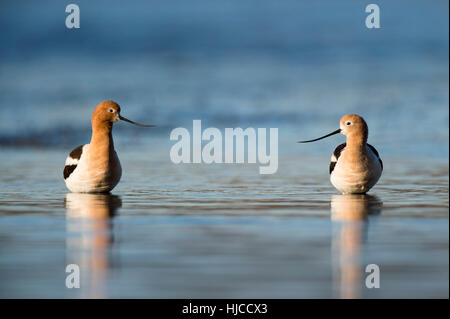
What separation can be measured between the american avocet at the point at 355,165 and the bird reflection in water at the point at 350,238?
112mm

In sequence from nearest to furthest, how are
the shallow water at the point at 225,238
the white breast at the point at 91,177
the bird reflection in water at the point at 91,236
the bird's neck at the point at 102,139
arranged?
1. the shallow water at the point at 225,238
2. the bird reflection in water at the point at 91,236
3. the white breast at the point at 91,177
4. the bird's neck at the point at 102,139

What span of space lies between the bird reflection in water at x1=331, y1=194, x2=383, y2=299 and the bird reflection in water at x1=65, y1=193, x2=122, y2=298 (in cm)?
136

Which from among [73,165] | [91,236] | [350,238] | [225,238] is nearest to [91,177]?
[73,165]

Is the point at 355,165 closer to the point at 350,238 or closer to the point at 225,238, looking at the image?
the point at 350,238

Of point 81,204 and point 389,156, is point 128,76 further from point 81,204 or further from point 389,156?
point 81,204

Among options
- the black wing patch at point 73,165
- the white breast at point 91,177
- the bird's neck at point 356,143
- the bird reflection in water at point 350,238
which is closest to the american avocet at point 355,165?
the bird's neck at point 356,143

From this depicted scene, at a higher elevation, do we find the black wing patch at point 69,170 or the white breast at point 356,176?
the black wing patch at point 69,170

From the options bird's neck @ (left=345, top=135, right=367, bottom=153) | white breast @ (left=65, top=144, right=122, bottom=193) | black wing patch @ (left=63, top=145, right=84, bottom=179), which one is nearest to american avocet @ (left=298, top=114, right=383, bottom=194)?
bird's neck @ (left=345, top=135, right=367, bottom=153)

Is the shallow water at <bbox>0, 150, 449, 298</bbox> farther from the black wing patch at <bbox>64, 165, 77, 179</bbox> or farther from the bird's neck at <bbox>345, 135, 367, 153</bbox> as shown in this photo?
the bird's neck at <bbox>345, 135, 367, 153</bbox>

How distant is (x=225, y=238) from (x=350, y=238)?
0.87 metres

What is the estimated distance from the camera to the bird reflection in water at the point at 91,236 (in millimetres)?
5465

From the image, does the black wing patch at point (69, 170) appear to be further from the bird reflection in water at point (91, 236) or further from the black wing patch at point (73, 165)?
the bird reflection in water at point (91, 236)

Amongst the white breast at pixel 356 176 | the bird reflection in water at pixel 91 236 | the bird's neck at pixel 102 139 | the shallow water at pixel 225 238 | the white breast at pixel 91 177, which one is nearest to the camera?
the shallow water at pixel 225 238

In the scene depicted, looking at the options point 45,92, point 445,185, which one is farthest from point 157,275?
point 45,92
